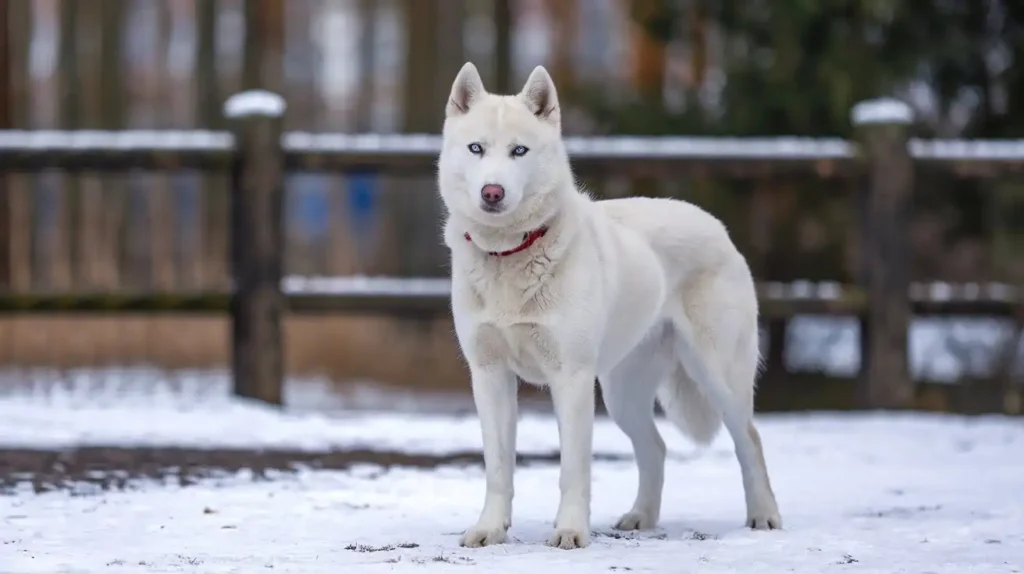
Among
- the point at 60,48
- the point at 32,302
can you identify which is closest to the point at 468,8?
the point at 60,48

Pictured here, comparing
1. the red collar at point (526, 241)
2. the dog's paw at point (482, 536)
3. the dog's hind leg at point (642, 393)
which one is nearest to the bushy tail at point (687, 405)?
the dog's hind leg at point (642, 393)

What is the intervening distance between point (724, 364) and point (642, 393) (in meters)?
0.28

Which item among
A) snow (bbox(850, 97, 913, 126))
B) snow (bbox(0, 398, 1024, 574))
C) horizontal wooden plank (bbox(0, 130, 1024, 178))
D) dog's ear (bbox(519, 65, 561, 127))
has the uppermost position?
snow (bbox(850, 97, 913, 126))

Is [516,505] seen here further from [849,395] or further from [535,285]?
[849,395]

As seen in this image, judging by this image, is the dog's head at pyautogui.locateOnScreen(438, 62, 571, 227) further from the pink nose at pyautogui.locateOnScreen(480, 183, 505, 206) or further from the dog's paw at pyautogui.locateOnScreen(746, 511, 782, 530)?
the dog's paw at pyautogui.locateOnScreen(746, 511, 782, 530)

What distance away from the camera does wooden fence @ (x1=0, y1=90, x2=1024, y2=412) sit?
6871 mm

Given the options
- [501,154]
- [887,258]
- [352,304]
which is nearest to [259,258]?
[352,304]

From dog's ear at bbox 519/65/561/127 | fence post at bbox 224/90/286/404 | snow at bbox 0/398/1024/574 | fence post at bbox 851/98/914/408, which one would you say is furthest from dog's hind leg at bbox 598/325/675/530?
fence post at bbox 851/98/914/408

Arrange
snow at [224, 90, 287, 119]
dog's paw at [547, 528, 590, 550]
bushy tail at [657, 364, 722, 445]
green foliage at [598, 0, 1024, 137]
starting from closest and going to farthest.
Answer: dog's paw at [547, 528, 590, 550], bushy tail at [657, 364, 722, 445], snow at [224, 90, 287, 119], green foliage at [598, 0, 1024, 137]

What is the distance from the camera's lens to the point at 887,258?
23.6 feet

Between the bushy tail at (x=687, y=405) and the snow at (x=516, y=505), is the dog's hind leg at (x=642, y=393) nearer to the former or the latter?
the bushy tail at (x=687, y=405)

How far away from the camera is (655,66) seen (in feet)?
33.5

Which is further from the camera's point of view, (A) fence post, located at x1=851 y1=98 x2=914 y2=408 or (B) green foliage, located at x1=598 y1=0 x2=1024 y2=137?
(B) green foliage, located at x1=598 y1=0 x2=1024 y2=137

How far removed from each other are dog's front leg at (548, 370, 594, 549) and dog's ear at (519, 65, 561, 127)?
72 centimetres
